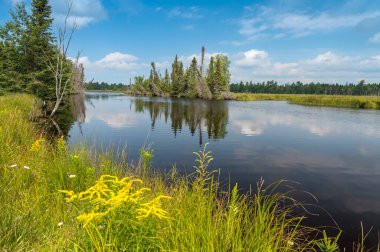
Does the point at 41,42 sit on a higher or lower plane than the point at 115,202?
higher

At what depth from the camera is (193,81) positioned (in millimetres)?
88062

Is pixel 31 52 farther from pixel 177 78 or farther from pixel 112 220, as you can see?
pixel 177 78

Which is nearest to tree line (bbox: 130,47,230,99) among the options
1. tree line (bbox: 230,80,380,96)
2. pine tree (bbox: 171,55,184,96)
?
pine tree (bbox: 171,55,184,96)

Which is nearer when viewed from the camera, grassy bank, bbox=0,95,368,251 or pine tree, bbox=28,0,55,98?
grassy bank, bbox=0,95,368,251

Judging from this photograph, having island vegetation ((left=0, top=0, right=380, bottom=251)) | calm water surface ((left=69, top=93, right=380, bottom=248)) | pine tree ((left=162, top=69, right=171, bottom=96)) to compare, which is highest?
pine tree ((left=162, top=69, right=171, bottom=96))

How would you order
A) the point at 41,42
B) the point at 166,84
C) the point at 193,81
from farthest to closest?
1. the point at 166,84
2. the point at 193,81
3. the point at 41,42

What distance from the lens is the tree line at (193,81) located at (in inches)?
3223

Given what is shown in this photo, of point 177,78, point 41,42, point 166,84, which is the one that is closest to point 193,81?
point 177,78

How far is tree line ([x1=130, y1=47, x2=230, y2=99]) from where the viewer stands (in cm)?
8188

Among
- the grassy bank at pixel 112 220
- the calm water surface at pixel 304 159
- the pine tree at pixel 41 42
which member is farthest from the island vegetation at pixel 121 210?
the pine tree at pixel 41 42

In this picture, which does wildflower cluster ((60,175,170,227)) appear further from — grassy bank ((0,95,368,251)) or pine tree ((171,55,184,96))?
pine tree ((171,55,184,96))

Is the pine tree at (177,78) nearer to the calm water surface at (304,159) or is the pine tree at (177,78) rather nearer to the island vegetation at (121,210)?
the calm water surface at (304,159)

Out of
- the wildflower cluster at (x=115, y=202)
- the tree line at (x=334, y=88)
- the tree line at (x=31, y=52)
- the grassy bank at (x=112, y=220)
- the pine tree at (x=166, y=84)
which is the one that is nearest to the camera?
the wildflower cluster at (x=115, y=202)

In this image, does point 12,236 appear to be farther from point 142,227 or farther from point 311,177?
point 311,177
